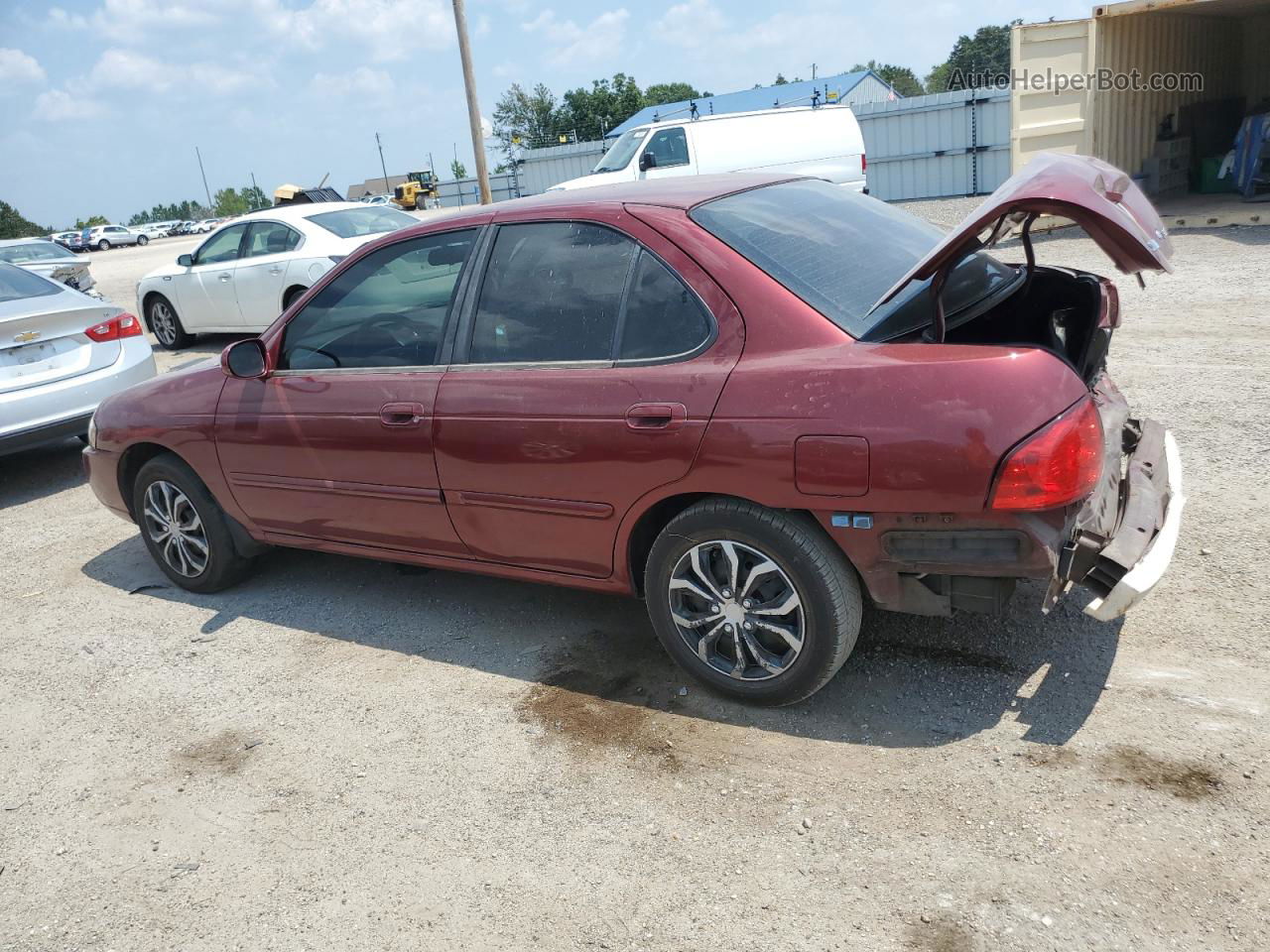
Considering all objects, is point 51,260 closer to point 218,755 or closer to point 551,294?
point 218,755

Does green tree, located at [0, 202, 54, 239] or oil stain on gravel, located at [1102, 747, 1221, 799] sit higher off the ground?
green tree, located at [0, 202, 54, 239]

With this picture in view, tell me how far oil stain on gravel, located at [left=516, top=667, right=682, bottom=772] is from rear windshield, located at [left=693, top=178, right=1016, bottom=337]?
1.51m

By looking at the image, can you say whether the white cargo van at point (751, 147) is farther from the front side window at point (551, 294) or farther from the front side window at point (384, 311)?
the front side window at point (551, 294)

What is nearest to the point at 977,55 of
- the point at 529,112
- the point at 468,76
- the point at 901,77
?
the point at 901,77

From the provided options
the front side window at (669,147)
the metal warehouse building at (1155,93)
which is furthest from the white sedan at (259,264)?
the metal warehouse building at (1155,93)

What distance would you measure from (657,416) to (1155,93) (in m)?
14.6

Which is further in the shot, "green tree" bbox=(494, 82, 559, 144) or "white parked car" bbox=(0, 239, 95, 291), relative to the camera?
"green tree" bbox=(494, 82, 559, 144)

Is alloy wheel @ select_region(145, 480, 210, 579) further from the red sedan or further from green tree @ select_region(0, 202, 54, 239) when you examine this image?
green tree @ select_region(0, 202, 54, 239)

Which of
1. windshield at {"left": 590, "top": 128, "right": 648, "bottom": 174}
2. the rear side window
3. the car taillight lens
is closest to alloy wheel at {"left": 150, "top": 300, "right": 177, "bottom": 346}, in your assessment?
windshield at {"left": 590, "top": 128, "right": 648, "bottom": 174}

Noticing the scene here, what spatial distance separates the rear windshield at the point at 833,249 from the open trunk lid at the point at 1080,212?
0.53ft

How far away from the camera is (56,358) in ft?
23.5

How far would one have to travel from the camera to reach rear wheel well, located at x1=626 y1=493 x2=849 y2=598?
346 cm

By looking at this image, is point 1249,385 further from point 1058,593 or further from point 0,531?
point 0,531

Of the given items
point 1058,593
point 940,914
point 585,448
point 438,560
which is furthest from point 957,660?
point 438,560
